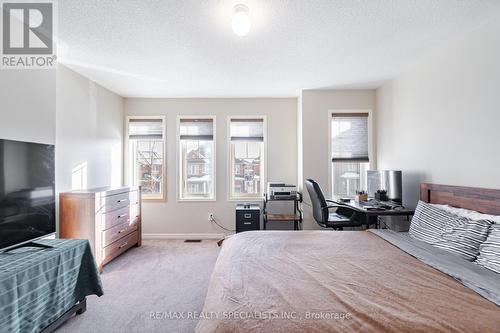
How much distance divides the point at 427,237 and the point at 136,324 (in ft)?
8.25

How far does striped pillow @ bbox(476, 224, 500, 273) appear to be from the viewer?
1395mm

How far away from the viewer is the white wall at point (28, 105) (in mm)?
1952

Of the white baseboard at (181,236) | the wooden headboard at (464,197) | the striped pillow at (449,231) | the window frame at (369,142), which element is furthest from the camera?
the white baseboard at (181,236)

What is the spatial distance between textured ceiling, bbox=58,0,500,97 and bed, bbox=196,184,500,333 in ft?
5.21

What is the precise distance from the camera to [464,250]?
160 cm

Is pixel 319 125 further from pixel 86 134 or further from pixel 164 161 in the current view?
pixel 86 134

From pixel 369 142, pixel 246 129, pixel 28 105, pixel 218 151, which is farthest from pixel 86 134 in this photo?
pixel 369 142

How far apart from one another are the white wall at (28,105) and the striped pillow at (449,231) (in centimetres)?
369

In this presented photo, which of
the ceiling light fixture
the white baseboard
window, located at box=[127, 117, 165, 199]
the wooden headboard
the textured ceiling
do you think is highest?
the textured ceiling

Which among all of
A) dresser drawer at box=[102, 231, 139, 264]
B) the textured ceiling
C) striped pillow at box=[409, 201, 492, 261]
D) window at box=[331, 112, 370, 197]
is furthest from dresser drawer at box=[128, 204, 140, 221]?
striped pillow at box=[409, 201, 492, 261]

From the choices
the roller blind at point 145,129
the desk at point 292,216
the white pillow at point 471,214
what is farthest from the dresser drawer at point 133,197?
the white pillow at point 471,214

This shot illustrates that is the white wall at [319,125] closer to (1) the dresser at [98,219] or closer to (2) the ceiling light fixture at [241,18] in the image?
(2) the ceiling light fixture at [241,18]

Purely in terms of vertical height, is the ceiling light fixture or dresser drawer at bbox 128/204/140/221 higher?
the ceiling light fixture

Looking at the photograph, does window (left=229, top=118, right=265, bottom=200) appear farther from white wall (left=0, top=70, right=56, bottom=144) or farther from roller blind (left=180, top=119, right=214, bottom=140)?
white wall (left=0, top=70, right=56, bottom=144)
